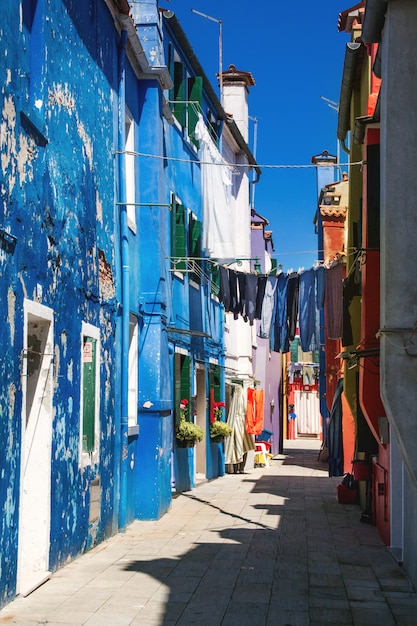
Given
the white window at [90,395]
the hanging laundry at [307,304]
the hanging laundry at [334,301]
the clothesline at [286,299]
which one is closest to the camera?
the white window at [90,395]

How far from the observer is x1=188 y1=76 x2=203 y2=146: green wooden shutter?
18.9m

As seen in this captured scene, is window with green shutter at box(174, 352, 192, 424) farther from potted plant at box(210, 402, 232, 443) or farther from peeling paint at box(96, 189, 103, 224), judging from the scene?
peeling paint at box(96, 189, 103, 224)

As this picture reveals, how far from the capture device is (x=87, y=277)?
35.4 ft

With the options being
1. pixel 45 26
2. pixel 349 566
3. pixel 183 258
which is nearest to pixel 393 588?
pixel 349 566

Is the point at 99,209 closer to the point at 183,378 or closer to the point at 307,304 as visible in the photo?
the point at 183,378

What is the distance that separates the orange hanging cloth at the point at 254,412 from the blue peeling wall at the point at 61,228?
13.3m

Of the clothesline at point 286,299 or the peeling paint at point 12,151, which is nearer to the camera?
the peeling paint at point 12,151

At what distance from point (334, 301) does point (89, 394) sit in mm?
7124

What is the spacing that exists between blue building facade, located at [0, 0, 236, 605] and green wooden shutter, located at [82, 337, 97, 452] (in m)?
0.04

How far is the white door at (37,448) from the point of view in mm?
8750

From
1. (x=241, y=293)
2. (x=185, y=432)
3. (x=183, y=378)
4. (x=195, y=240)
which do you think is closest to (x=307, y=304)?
(x=241, y=293)

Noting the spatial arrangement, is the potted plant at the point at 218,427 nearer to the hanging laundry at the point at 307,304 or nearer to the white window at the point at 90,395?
the hanging laundry at the point at 307,304

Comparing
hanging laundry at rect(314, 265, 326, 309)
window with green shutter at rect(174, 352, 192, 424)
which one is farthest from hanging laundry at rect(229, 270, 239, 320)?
hanging laundry at rect(314, 265, 326, 309)

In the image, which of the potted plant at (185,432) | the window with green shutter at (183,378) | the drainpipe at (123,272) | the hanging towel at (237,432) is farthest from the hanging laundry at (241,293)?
the drainpipe at (123,272)
